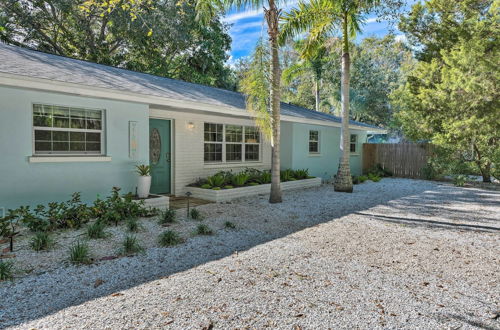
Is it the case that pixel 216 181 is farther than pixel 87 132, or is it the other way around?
pixel 216 181

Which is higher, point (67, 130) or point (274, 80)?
point (274, 80)

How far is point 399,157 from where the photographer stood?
17.1 m

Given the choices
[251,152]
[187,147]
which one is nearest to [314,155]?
[251,152]

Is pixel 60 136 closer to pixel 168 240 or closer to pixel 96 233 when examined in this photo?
pixel 96 233

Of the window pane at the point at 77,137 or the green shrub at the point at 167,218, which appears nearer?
the green shrub at the point at 167,218

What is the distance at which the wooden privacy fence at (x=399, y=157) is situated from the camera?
16.3 m

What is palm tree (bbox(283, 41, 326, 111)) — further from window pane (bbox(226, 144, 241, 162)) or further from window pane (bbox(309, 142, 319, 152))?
window pane (bbox(226, 144, 241, 162))

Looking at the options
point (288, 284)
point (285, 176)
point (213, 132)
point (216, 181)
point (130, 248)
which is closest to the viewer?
point (288, 284)

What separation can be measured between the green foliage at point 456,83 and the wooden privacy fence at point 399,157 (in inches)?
73.5

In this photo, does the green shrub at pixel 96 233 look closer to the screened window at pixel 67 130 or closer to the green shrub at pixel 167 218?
the green shrub at pixel 167 218

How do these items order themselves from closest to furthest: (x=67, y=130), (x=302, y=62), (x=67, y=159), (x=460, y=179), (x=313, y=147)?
(x=67, y=159) → (x=67, y=130) → (x=302, y=62) → (x=460, y=179) → (x=313, y=147)

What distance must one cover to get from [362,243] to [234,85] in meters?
20.1

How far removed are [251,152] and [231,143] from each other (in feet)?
3.91

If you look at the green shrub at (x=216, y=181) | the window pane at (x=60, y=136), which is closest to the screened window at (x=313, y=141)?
the green shrub at (x=216, y=181)
